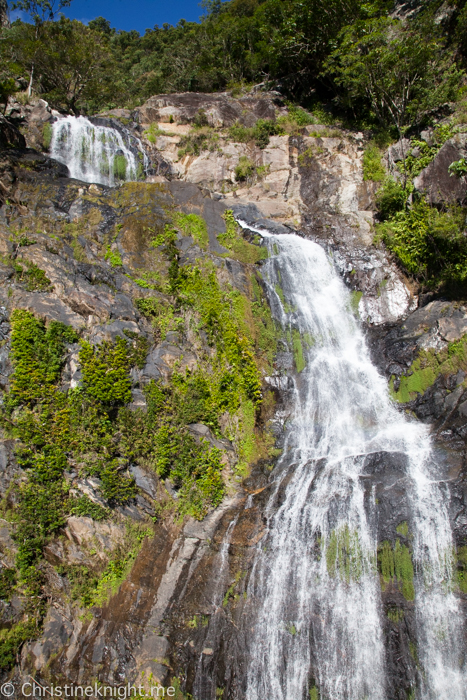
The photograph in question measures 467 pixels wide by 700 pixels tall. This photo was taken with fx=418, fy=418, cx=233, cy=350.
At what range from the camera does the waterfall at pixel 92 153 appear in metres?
20.7

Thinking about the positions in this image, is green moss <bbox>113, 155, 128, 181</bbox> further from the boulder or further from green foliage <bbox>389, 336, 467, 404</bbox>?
green foliage <bbox>389, 336, 467, 404</bbox>

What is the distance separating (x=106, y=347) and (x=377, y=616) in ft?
29.3

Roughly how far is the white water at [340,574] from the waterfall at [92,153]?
1606cm

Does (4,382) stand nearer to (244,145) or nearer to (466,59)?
(244,145)

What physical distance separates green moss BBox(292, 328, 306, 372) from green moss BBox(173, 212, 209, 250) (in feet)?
16.4

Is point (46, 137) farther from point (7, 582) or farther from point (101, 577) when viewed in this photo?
point (101, 577)

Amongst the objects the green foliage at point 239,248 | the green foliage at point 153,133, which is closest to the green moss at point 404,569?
the green foliage at point 239,248

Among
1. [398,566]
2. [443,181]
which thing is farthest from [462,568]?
[443,181]

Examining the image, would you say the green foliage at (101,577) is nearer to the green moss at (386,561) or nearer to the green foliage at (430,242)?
the green moss at (386,561)

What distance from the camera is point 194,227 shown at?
56.7 ft

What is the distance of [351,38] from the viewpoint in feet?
74.6

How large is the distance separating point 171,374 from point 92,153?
581 inches

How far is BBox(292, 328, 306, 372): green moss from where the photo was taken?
15.0 meters

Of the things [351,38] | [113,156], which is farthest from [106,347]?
[351,38]
